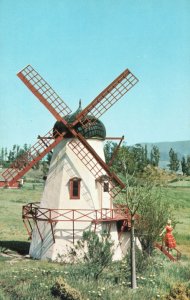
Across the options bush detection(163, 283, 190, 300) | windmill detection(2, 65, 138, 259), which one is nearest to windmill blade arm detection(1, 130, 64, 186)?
windmill detection(2, 65, 138, 259)

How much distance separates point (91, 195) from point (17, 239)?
30.1ft

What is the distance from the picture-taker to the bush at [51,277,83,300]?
12.7 meters

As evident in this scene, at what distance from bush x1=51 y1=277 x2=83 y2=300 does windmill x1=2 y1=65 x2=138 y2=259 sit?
6294 millimetres

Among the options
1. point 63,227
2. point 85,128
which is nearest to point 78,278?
point 63,227

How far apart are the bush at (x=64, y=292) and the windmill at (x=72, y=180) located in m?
6.29

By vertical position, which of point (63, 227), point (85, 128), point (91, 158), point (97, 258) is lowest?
point (97, 258)

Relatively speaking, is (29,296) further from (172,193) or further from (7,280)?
(172,193)

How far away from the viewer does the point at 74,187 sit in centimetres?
2047

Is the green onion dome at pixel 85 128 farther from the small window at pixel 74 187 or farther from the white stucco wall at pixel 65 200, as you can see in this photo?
the small window at pixel 74 187

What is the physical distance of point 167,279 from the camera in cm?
1570

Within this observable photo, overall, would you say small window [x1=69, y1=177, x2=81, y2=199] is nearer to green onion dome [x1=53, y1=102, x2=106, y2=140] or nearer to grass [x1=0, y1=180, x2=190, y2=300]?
green onion dome [x1=53, y1=102, x2=106, y2=140]

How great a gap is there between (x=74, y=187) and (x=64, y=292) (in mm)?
8023

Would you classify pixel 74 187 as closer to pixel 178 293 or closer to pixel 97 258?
pixel 97 258

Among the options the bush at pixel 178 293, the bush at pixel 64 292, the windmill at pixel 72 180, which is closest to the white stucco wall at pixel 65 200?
the windmill at pixel 72 180
